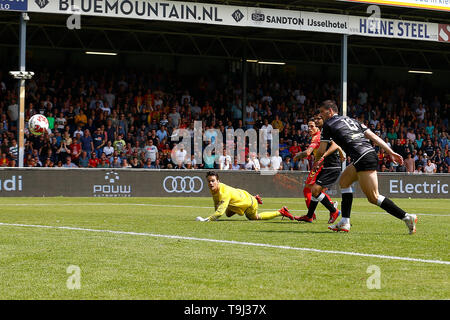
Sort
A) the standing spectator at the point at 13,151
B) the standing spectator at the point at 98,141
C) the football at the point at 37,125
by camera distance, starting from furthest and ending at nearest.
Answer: the standing spectator at the point at 98,141
the standing spectator at the point at 13,151
the football at the point at 37,125

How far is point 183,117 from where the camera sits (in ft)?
108

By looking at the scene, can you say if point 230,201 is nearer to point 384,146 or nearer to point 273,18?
point 384,146

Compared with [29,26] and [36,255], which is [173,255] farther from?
[29,26]

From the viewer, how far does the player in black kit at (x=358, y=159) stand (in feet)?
36.1

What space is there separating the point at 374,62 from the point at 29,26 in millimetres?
19470

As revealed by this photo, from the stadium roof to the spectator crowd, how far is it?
58.3 inches

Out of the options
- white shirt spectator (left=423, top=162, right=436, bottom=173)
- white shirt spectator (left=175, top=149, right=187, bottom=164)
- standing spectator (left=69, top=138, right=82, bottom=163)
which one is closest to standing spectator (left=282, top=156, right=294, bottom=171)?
white shirt spectator (left=175, top=149, right=187, bottom=164)

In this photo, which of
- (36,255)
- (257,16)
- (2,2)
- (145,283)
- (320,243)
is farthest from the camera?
(257,16)

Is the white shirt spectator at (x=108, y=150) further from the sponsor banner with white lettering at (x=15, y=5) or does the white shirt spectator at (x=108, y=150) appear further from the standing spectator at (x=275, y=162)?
the standing spectator at (x=275, y=162)

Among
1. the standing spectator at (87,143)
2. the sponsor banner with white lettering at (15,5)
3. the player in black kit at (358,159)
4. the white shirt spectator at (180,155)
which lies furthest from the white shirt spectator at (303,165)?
the player in black kit at (358,159)

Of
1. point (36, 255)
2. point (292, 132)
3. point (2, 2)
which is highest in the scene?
point (2, 2)

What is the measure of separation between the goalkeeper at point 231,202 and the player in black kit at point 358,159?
7.57ft

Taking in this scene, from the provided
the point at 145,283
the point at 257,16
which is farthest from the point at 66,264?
the point at 257,16
